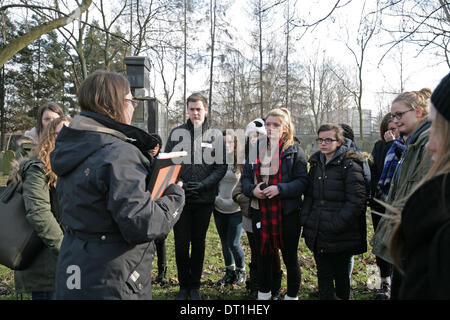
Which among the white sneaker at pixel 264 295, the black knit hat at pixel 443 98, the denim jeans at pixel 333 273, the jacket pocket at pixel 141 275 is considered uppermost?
the black knit hat at pixel 443 98

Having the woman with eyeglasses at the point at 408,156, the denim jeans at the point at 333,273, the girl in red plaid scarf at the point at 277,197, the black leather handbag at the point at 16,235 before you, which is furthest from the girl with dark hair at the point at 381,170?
the black leather handbag at the point at 16,235

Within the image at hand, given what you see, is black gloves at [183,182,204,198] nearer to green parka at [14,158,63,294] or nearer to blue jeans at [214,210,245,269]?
blue jeans at [214,210,245,269]

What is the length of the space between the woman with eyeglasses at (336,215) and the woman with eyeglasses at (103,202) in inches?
72.7

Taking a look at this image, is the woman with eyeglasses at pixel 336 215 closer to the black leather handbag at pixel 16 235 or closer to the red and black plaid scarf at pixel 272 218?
the red and black plaid scarf at pixel 272 218

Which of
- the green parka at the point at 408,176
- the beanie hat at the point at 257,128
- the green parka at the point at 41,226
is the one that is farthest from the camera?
the beanie hat at the point at 257,128

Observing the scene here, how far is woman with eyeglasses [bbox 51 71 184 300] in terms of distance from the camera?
5.29ft

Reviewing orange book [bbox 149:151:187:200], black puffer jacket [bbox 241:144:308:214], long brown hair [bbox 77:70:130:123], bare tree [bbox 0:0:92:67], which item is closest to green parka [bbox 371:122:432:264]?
black puffer jacket [bbox 241:144:308:214]

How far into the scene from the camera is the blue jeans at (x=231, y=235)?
166 inches

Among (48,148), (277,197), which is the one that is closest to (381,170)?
(277,197)

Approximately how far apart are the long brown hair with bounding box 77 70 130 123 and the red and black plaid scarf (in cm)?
200

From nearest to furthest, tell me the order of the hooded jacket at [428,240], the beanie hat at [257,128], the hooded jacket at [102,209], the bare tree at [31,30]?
the hooded jacket at [428,240] < the hooded jacket at [102,209] < the beanie hat at [257,128] < the bare tree at [31,30]

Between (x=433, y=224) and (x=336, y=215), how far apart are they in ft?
7.22

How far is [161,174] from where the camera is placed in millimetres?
1843
